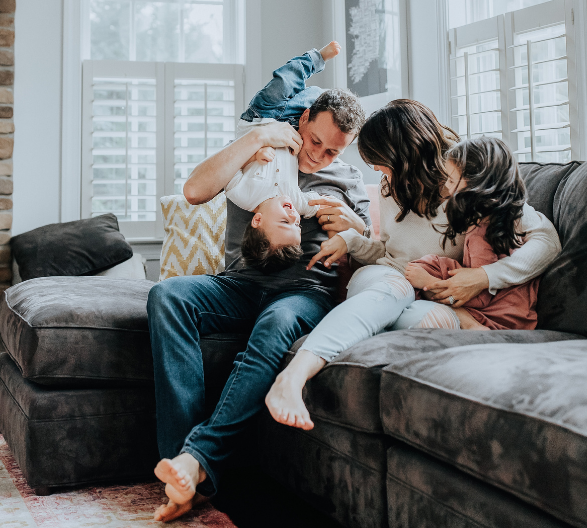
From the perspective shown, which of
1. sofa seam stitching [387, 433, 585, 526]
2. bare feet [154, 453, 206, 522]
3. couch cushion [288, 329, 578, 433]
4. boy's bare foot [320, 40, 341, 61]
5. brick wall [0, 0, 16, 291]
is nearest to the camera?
sofa seam stitching [387, 433, 585, 526]

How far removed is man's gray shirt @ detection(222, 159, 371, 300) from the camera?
5.36 feet

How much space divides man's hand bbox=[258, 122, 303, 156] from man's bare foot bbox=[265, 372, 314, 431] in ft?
2.40

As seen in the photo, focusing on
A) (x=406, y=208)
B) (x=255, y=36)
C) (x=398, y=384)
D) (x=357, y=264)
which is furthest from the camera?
(x=255, y=36)

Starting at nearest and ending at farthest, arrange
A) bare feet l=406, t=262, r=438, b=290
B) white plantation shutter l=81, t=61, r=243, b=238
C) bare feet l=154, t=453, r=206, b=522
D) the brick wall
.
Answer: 1. bare feet l=154, t=453, r=206, b=522
2. bare feet l=406, t=262, r=438, b=290
3. the brick wall
4. white plantation shutter l=81, t=61, r=243, b=238

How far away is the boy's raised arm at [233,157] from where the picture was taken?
5.43ft

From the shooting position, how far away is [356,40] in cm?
321

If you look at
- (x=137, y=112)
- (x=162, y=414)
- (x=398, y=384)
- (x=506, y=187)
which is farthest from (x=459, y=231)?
(x=137, y=112)

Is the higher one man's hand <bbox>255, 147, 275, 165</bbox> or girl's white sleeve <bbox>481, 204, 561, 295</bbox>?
man's hand <bbox>255, 147, 275, 165</bbox>

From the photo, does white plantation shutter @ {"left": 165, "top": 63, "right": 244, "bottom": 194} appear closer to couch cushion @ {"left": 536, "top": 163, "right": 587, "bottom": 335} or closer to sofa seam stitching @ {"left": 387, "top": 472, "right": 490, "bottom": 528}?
couch cushion @ {"left": 536, "top": 163, "right": 587, "bottom": 335}

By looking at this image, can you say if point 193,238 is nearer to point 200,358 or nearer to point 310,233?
point 310,233

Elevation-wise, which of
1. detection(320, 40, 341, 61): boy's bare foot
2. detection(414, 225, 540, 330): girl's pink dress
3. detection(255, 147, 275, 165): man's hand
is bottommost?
detection(414, 225, 540, 330): girl's pink dress

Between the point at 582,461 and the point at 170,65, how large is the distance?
3.16 metres

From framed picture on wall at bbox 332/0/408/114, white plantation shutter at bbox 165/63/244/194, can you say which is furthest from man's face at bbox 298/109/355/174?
white plantation shutter at bbox 165/63/244/194

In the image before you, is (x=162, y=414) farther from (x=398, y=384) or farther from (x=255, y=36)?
(x=255, y=36)
